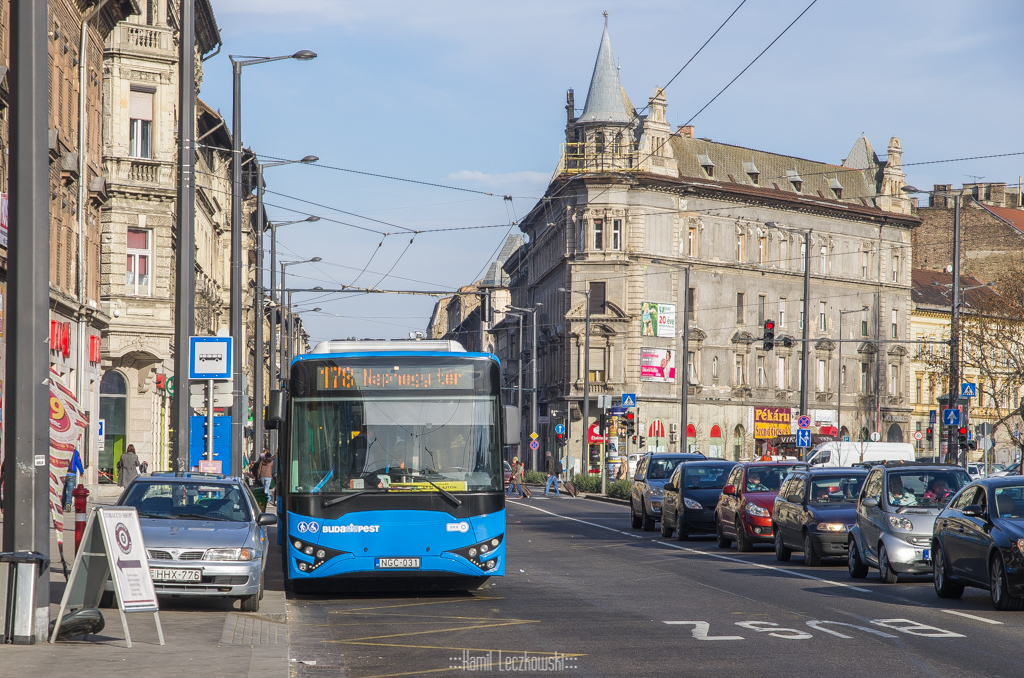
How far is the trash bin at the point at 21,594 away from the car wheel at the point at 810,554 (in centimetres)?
1352

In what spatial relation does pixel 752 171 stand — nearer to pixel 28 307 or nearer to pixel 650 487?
pixel 650 487

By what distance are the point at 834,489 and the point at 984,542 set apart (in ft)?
24.6

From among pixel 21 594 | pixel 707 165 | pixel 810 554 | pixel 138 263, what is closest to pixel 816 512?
pixel 810 554

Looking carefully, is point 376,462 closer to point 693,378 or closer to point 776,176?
point 693,378

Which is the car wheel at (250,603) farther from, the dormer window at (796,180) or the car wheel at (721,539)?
the dormer window at (796,180)

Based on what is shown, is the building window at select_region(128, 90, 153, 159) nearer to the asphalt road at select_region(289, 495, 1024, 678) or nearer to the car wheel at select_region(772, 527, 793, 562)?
the asphalt road at select_region(289, 495, 1024, 678)

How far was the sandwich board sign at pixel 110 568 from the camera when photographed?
11.3 meters

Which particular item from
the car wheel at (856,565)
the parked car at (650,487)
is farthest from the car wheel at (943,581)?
the parked car at (650,487)

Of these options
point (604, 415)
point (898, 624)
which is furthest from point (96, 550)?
point (604, 415)

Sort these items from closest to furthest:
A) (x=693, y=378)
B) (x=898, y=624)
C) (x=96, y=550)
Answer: (x=96, y=550) < (x=898, y=624) < (x=693, y=378)

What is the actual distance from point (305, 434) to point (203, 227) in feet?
151

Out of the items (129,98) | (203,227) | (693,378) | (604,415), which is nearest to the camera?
(129,98)

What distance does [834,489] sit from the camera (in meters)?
22.6

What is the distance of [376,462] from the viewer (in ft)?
53.9
